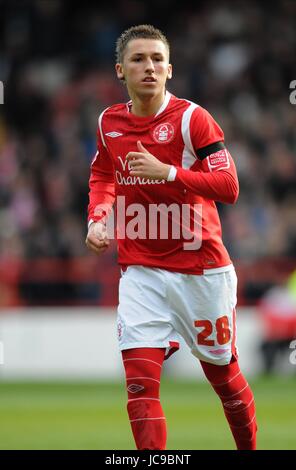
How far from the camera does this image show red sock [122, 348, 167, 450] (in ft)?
21.1

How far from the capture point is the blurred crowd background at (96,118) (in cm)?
1659

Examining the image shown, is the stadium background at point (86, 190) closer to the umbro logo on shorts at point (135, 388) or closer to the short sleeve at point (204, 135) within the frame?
the umbro logo on shorts at point (135, 388)

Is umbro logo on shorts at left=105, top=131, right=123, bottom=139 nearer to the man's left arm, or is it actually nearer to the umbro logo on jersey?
the umbro logo on jersey

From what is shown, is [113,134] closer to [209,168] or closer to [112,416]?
[209,168]

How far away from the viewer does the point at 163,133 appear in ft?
22.2

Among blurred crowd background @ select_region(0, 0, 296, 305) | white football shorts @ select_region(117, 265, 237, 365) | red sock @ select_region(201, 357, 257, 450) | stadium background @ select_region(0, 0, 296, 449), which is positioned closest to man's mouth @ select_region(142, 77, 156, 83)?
white football shorts @ select_region(117, 265, 237, 365)

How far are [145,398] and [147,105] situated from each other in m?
1.60

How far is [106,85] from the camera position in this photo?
754 inches

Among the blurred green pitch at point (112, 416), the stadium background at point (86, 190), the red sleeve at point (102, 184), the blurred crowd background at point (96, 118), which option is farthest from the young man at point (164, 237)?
the blurred crowd background at point (96, 118)

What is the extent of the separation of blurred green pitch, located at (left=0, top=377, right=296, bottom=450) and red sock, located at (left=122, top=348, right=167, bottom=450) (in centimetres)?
213

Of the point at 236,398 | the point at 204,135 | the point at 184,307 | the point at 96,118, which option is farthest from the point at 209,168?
the point at 96,118

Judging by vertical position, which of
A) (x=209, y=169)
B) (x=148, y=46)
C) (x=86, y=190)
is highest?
(x=148, y=46)

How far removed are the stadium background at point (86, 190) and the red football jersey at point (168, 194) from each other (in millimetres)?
4793
